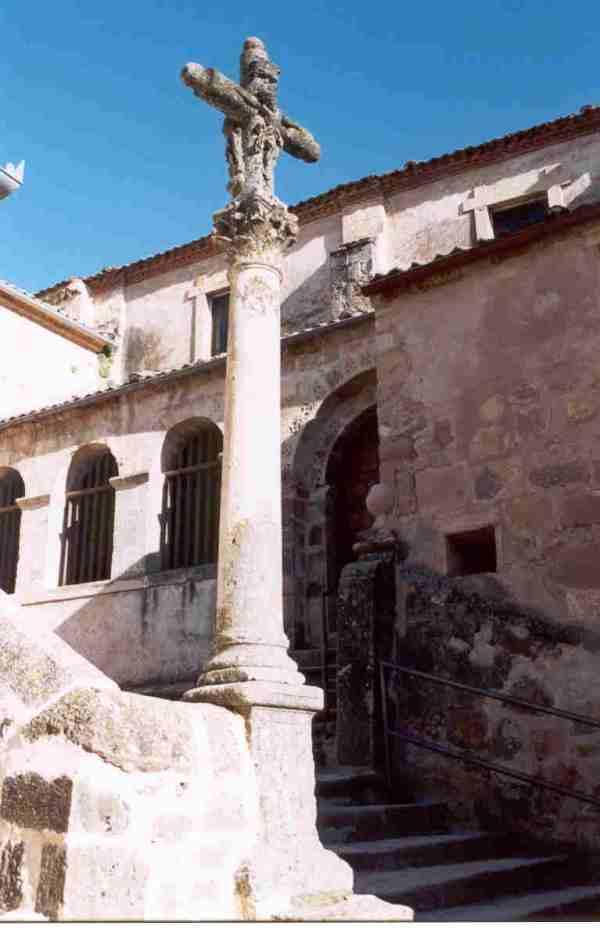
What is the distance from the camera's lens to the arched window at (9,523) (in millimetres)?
13966

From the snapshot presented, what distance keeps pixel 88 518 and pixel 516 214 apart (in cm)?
853

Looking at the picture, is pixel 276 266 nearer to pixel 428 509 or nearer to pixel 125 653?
pixel 428 509

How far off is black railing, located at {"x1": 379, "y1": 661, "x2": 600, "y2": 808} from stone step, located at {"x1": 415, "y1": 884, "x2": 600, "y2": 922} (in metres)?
0.57

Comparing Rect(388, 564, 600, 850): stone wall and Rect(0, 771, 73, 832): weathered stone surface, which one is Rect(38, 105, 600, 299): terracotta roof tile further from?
Rect(0, 771, 73, 832): weathered stone surface

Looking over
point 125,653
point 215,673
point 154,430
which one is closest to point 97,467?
point 154,430

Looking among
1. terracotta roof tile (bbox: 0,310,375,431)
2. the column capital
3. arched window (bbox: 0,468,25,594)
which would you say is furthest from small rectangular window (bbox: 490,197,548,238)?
the column capital

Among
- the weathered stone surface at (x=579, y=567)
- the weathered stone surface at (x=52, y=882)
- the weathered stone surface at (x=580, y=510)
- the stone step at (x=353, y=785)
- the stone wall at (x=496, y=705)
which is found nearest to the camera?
the weathered stone surface at (x=52, y=882)

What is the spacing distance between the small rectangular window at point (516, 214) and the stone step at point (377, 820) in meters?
11.1

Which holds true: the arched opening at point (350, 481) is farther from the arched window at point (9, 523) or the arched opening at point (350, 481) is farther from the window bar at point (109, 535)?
the arched window at point (9, 523)

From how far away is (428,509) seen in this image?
296 inches

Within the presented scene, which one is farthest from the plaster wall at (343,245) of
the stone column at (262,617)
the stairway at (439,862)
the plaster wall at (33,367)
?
the stairway at (439,862)

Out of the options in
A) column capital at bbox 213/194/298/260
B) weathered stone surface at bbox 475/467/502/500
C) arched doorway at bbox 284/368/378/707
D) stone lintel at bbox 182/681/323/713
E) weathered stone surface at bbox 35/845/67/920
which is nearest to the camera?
weathered stone surface at bbox 35/845/67/920

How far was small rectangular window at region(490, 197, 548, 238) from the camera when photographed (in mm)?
15344

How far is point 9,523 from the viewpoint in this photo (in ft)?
46.7
